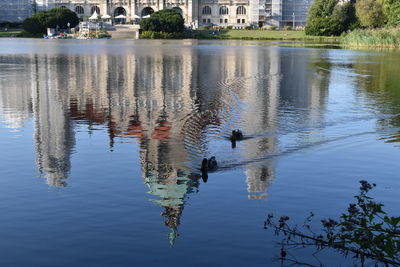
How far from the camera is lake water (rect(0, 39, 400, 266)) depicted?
24.9 ft

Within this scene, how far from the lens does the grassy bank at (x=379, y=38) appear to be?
58.1 metres

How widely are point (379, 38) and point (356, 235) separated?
185ft

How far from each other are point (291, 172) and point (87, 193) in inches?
152

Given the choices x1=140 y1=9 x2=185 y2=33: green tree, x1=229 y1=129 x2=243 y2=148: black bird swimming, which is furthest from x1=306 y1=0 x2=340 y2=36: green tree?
x1=229 y1=129 x2=243 y2=148: black bird swimming

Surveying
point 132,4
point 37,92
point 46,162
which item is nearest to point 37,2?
point 132,4

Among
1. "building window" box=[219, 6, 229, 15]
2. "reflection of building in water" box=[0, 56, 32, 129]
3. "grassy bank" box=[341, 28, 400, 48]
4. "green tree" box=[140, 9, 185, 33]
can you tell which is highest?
"building window" box=[219, 6, 229, 15]

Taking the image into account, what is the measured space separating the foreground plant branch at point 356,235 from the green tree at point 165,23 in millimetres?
102441

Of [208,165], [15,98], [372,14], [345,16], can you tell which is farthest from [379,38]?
[208,165]

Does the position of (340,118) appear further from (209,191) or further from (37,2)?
(37,2)

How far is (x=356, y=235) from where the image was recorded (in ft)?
22.2

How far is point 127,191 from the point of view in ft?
31.7

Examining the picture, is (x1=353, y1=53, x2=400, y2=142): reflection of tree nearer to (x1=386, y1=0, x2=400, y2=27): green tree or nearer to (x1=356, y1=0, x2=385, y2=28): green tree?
(x1=386, y1=0, x2=400, y2=27): green tree

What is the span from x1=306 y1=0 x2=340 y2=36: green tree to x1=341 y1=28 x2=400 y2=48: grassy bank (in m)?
29.6

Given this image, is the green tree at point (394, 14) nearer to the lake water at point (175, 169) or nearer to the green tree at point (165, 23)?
the green tree at point (165, 23)
